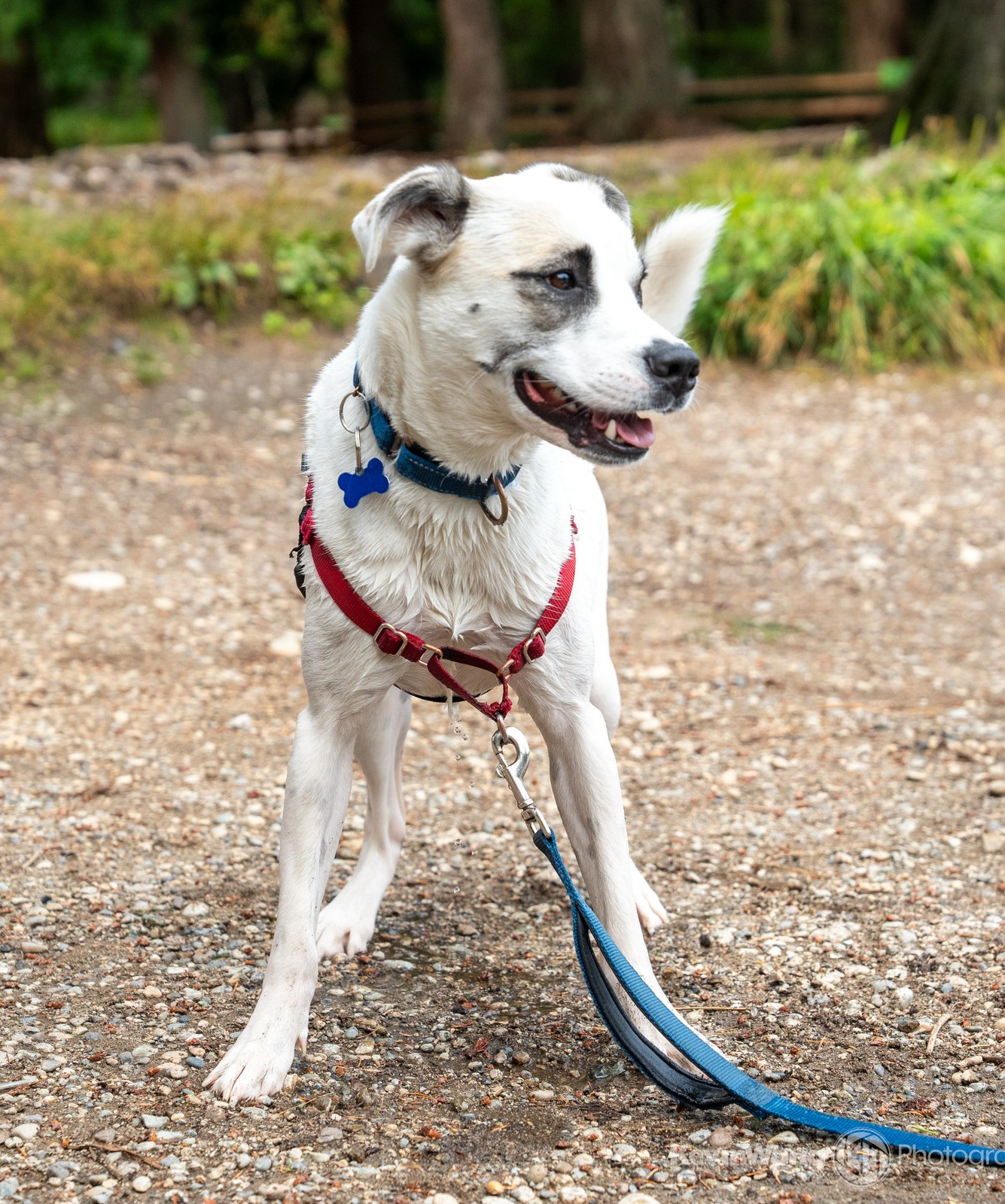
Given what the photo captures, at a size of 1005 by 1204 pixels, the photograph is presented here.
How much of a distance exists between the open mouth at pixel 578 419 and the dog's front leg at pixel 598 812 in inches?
21.3

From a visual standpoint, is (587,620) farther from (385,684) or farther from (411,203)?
(411,203)

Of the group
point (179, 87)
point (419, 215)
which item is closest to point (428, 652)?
point (419, 215)

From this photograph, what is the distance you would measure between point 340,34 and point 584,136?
29.5ft

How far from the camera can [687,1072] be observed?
2.55 meters

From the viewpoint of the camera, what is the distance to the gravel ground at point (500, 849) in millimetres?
2436

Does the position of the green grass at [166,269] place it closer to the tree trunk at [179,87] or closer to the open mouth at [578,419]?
the open mouth at [578,419]

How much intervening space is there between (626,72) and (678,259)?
Result: 12.9 meters

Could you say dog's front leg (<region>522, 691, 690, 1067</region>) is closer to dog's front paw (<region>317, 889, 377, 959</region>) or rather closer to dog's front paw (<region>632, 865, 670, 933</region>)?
dog's front paw (<region>632, 865, 670, 933</region>)

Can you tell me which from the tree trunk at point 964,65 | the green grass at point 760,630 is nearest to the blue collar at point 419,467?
the green grass at point 760,630

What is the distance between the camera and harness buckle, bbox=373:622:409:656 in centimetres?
253

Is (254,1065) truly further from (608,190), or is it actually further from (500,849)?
(608,190)

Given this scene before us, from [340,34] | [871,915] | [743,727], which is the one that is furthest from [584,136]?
[871,915]

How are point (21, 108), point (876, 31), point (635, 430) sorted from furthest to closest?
1. point (876, 31)
2. point (21, 108)
3. point (635, 430)

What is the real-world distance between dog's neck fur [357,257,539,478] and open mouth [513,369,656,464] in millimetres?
67
